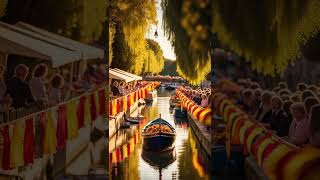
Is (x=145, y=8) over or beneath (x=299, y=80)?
over

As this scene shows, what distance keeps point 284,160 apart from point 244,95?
381 cm

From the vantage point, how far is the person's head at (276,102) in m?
10.5

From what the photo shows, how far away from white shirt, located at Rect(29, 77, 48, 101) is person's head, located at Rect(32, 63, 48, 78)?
0.24 feet

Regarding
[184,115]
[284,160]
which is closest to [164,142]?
[284,160]

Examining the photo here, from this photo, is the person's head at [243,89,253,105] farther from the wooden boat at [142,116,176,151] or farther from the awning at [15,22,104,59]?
the wooden boat at [142,116,176,151]

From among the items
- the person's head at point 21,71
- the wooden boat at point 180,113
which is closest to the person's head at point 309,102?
the person's head at point 21,71

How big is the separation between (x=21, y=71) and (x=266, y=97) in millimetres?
5210

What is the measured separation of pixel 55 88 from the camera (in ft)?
29.8

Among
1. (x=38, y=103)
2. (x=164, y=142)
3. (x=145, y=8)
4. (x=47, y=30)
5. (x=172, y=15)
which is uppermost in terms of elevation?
(x=145, y=8)

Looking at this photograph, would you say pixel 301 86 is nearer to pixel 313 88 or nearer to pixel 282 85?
pixel 313 88

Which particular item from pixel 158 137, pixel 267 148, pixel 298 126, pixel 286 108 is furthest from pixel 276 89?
pixel 158 137

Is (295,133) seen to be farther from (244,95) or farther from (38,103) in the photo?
(38,103)

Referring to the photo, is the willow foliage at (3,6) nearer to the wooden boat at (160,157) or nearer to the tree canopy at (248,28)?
the tree canopy at (248,28)

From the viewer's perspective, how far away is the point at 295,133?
9297 millimetres
